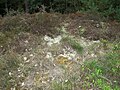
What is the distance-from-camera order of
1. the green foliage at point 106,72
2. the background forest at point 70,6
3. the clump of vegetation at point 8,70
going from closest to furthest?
the green foliage at point 106,72 < the clump of vegetation at point 8,70 < the background forest at point 70,6

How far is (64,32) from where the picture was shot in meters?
7.07

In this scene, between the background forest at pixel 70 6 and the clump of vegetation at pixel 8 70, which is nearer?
the clump of vegetation at pixel 8 70

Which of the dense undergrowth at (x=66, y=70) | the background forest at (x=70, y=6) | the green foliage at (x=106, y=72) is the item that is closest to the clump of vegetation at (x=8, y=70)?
the dense undergrowth at (x=66, y=70)

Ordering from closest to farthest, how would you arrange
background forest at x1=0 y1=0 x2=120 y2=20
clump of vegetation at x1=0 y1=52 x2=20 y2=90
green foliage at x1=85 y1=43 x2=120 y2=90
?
green foliage at x1=85 y1=43 x2=120 y2=90 < clump of vegetation at x1=0 y1=52 x2=20 y2=90 < background forest at x1=0 y1=0 x2=120 y2=20

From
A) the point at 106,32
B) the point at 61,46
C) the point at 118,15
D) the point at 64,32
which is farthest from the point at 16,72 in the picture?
the point at 118,15

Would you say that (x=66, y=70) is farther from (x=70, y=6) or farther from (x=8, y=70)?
(x=70, y=6)

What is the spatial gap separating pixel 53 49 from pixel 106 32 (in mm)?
1575

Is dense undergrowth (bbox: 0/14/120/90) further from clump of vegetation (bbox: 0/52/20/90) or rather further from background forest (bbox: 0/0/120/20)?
background forest (bbox: 0/0/120/20)

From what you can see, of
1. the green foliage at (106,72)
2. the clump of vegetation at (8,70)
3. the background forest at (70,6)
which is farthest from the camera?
the background forest at (70,6)

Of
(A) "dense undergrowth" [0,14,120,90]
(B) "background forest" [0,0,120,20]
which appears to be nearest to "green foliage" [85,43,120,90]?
(A) "dense undergrowth" [0,14,120,90]

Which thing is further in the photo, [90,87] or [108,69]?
[108,69]

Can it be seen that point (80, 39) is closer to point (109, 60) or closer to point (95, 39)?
point (95, 39)

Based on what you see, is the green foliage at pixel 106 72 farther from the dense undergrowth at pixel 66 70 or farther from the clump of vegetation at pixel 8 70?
the clump of vegetation at pixel 8 70

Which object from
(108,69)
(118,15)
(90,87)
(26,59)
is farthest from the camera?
(118,15)
